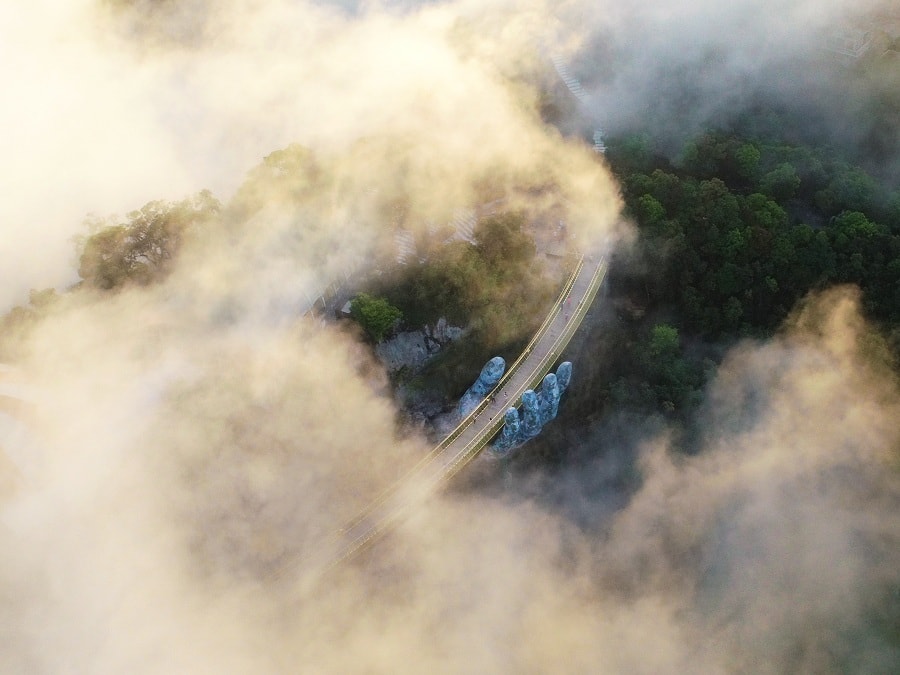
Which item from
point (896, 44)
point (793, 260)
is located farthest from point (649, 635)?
point (896, 44)

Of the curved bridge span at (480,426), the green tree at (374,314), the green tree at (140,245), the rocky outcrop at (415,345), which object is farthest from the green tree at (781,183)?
the green tree at (140,245)

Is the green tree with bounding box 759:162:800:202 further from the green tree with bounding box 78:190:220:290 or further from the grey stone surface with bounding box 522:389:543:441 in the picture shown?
the green tree with bounding box 78:190:220:290

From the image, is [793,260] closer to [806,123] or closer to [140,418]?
[806,123]

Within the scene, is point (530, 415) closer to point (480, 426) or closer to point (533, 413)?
point (533, 413)

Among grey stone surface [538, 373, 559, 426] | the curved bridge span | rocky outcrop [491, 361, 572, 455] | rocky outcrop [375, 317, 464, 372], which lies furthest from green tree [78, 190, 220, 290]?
grey stone surface [538, 373, 559, 426]

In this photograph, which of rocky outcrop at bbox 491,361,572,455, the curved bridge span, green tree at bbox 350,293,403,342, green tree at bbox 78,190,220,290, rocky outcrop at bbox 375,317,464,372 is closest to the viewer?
the curved bridge span
